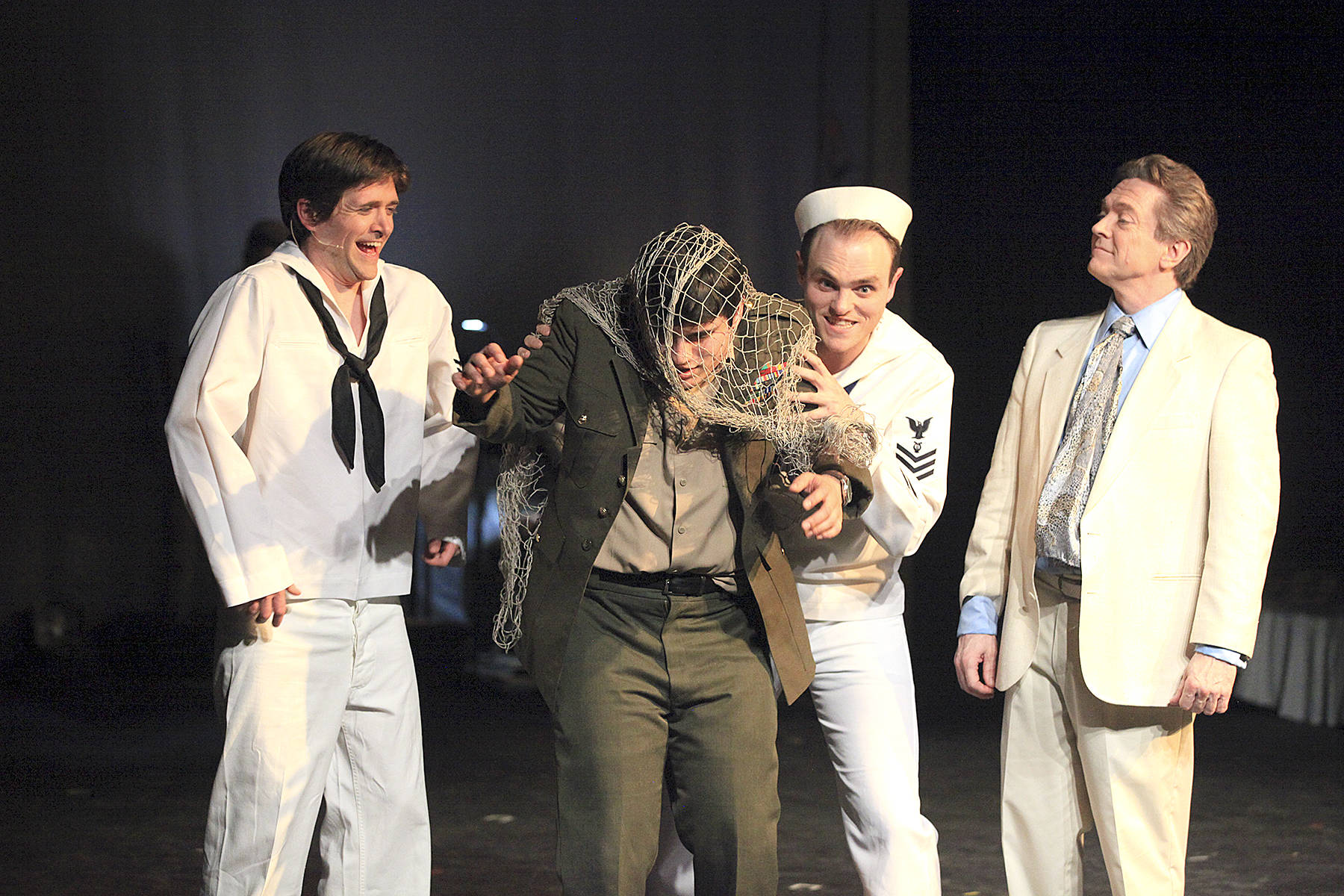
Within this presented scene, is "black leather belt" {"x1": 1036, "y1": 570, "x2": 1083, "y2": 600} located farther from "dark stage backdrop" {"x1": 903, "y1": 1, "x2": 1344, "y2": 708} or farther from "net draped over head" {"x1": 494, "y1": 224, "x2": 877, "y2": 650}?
"dark stage backdrop" {"x1": 903, "y1": 1, "x2": 1344, "y2": 708}

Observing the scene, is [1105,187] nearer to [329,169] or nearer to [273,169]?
[273,169]

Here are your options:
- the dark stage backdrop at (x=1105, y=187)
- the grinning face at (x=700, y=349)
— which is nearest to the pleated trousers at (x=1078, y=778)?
the grinning face at (x=700, y=349)

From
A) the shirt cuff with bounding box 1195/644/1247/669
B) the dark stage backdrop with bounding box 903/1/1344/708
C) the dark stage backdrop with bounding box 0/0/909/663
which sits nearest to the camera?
the shirt cuff with bounding box 1195/644/1247/669

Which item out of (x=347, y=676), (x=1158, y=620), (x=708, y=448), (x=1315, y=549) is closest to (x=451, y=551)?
(x=347, y=676)

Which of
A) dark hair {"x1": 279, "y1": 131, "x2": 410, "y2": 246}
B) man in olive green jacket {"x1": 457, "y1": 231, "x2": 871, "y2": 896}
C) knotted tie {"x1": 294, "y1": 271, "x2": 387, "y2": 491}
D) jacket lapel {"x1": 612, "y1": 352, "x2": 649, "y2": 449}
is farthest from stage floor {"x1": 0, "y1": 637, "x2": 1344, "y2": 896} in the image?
dark hair {"x1": 279, "y1": 131, "x2": 410, "y2": 246}

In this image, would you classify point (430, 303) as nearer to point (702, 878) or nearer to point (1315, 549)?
point (702, 878)

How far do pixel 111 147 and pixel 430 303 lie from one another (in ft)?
8.36

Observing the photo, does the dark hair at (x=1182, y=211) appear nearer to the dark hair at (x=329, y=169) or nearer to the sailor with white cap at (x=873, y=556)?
the sailor with white cap at (x=873, y=556)

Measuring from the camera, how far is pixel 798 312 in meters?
2.16

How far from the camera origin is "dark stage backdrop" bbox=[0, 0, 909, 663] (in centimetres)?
436

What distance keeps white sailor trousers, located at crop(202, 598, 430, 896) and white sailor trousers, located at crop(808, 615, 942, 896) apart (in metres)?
0.79

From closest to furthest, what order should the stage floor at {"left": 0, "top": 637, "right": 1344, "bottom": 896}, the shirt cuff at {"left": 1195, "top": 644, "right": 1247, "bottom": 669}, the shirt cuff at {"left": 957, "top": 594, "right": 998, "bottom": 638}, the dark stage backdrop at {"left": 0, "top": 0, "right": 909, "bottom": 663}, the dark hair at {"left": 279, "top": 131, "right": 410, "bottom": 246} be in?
the shirt cuff at {"left": 1195, "top": 644, "right": 1247, "bottom": 669}, the dark hair at {"left": 279, "top": 131, "right": 410, "bottom": 246}, the shirt cuff at {"left": 957, "top": 594, "right": 998, "bottom": 638}, the stage floor at {"left": 0, "top": 637, "right": 1344, "bottom": 896}, the dark stage backdrop at {"left": 0, "top": 0, "right": 909, "bottom": 663}

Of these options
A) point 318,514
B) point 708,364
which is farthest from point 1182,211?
point 318,514

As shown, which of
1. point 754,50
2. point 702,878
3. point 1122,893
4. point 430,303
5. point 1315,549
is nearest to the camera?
point 702,878
